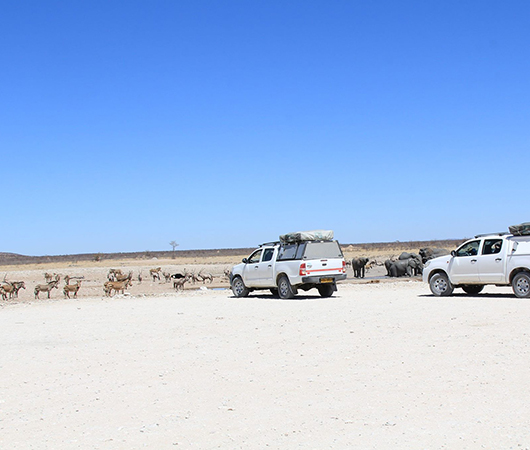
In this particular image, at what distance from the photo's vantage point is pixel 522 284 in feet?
64.0

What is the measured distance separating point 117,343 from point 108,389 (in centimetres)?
424

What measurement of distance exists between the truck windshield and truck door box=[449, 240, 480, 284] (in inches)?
149

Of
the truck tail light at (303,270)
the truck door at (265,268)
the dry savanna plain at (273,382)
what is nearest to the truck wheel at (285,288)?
the truck door at (265,268)

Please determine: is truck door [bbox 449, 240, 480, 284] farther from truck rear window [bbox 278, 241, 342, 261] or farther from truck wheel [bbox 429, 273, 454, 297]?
truck rear window [bbox 278, 241, 342, 261]

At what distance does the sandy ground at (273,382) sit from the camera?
6.38 metres

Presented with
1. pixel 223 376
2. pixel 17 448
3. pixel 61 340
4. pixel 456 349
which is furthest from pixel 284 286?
pixel 17 448

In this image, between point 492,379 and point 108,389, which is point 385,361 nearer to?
point 492,379

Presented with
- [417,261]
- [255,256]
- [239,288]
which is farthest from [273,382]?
[417,261]

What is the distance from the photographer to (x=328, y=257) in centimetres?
2248

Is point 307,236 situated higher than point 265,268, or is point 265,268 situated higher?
point 307,236

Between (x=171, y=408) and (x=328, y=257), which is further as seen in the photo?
(x=328, y=257)

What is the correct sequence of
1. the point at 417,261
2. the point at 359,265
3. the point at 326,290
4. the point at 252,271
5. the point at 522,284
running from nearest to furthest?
the point at 522,284, the point at 326,290, the point at 252,271, the point at 417,261, the point at 359,265

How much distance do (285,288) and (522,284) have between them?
7612 millimetres

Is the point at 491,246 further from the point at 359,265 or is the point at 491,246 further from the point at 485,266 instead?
the point at 359,265
